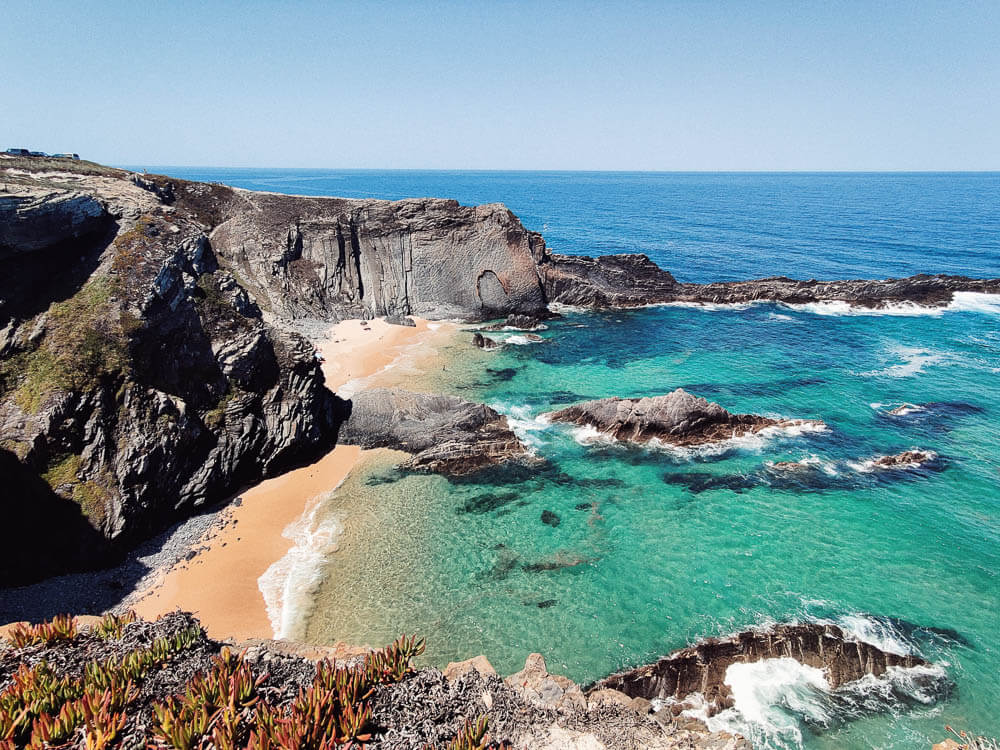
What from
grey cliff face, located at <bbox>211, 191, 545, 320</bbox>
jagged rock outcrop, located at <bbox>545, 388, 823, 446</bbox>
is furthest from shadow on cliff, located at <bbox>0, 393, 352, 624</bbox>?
grey cliff face, located at <bbox>211, 191, 545, 320</bbox>

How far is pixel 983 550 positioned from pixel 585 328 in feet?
111

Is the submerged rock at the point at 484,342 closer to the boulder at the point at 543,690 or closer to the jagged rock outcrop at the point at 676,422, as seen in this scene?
the jagged rock outcrop at the point at 676,422

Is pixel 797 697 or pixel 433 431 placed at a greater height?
pixel 433 431

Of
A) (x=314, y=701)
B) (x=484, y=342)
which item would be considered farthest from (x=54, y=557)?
(x=484, y=342)

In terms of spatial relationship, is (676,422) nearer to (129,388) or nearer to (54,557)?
(129,388)

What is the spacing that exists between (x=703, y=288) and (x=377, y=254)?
37.5 meters

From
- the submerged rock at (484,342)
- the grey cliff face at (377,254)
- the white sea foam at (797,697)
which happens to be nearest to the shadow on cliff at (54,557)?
the white sea foam at (797,697)

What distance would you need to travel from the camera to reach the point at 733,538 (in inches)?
875

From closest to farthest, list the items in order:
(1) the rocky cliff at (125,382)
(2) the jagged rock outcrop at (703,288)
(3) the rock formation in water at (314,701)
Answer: (3) the rock formation in water at (314,701), (1) the rocky cliff at (125,382), (2) the jagged rock outcrop at (703,288)

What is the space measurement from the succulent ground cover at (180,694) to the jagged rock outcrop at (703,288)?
49.3m

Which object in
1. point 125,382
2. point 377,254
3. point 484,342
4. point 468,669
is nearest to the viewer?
point 468,669

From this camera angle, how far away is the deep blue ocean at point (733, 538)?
16359mm

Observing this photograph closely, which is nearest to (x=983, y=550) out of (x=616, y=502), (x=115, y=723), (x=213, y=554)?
(x=616, y=502)

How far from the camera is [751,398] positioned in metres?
35.5
